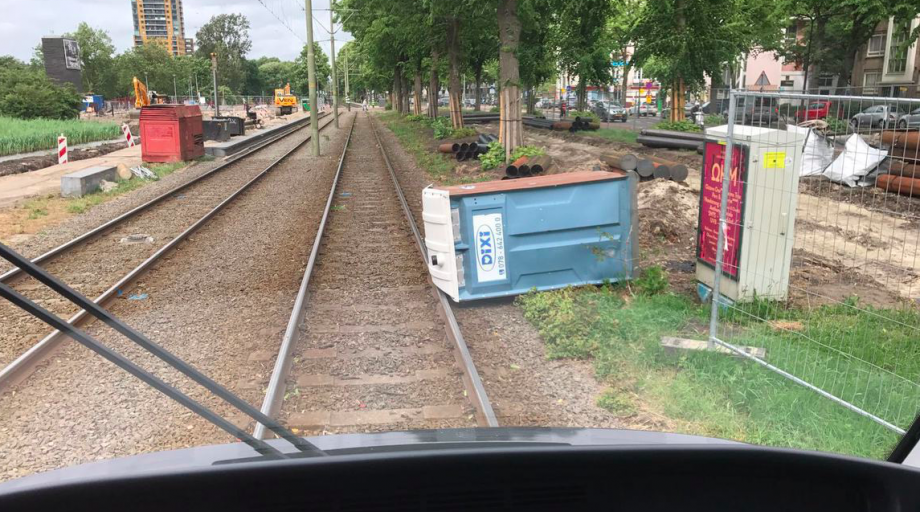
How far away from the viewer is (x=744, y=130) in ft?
21.9

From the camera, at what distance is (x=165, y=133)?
25484 mm

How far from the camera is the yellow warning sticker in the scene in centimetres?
627

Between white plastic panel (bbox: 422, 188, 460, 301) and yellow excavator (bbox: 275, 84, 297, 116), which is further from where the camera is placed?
yellow excavator (bbox: 275, 84, 297, 116)

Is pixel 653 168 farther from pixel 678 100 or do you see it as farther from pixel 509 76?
pixel 678 100

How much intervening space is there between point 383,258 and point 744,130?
5370mm

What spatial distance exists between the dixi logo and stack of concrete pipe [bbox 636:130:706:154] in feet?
44.3

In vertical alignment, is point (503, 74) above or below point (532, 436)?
above

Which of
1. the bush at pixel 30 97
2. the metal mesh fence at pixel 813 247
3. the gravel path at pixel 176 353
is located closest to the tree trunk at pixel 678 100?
the gravel path at pixel 176 353

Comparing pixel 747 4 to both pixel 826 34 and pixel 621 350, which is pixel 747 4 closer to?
pixel 826 34

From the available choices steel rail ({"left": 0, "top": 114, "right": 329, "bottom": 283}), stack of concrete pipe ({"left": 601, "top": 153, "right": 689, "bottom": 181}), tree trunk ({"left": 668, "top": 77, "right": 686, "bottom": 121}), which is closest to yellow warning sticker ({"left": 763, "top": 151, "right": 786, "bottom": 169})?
steel rail ({"left": 0, "top": 114, "right": 329, "bottom": 283})

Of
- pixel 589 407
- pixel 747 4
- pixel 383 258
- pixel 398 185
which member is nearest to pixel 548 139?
pixel 747 4

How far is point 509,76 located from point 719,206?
12.0 m

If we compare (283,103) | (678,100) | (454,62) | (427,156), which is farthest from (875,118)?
(283,103)

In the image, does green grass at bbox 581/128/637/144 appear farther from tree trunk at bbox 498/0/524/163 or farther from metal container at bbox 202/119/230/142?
metal container at bbox 202/119/230/142
